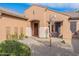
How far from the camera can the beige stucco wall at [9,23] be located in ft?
16.1

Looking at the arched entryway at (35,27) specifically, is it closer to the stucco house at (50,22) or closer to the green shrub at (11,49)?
the stucco house at (50,22)

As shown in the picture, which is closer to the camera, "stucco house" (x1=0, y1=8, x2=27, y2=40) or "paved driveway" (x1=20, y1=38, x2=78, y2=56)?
"stucco house" (x1=0, y1=8, x2=27, y2=40)

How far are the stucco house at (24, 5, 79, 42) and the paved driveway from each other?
0.52 feet

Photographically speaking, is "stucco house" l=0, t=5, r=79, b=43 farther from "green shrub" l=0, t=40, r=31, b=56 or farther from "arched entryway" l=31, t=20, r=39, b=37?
"green shrub" l=0, t=40, r=31, b=56

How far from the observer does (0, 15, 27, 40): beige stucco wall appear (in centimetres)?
491

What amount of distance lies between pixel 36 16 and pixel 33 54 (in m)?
0.89

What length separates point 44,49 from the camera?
5055mm

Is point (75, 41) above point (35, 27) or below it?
below

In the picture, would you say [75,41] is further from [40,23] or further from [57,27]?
[40,23]

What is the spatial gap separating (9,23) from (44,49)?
1.02 metres

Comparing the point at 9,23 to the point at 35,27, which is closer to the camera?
the point at 9,23

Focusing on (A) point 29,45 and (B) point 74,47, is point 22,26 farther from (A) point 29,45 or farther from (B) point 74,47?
(B) point 74,47

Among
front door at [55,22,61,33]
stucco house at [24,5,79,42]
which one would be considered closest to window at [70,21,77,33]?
stucco house at [24,5,79,42]

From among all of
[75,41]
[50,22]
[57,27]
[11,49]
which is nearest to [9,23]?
[11,49]
